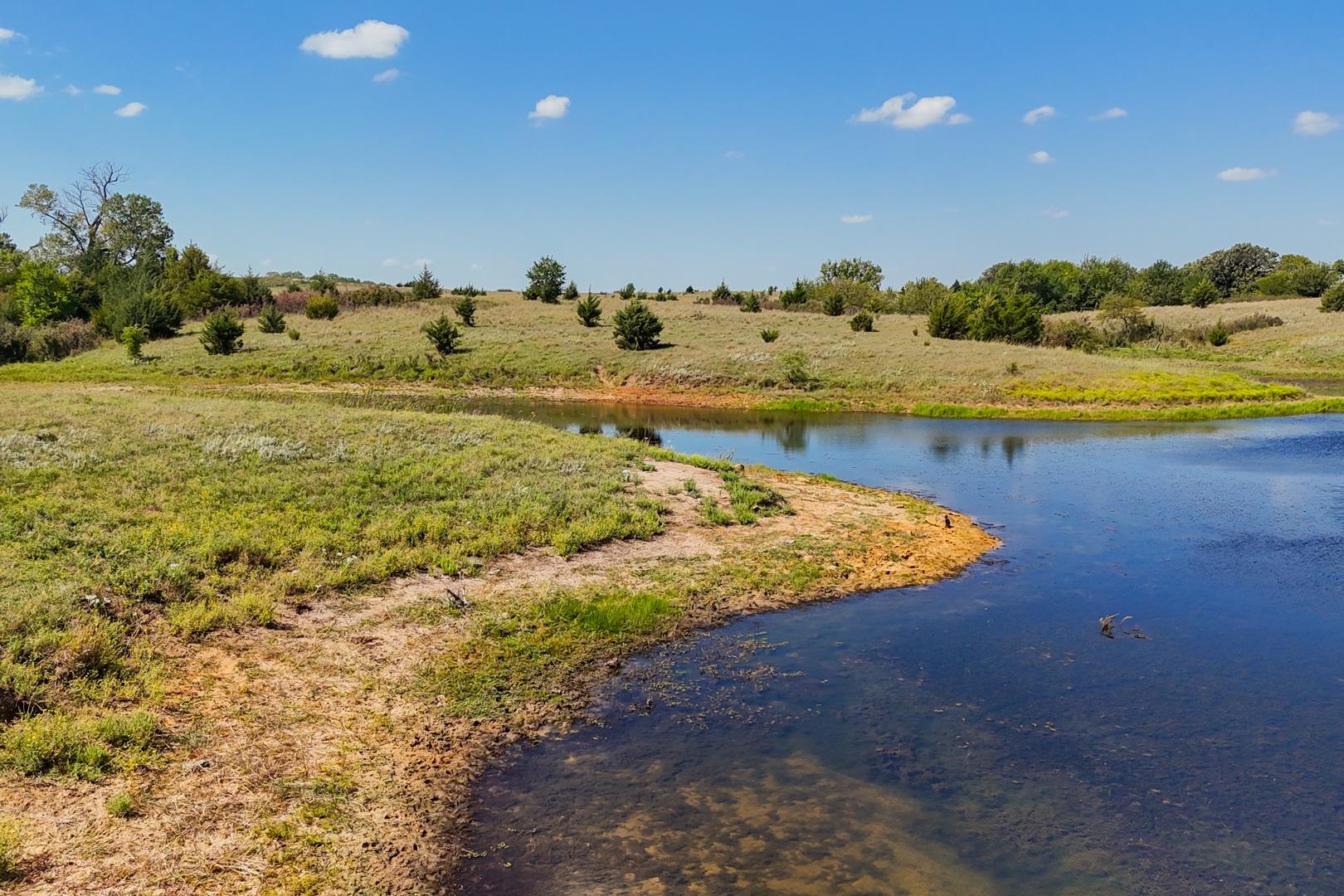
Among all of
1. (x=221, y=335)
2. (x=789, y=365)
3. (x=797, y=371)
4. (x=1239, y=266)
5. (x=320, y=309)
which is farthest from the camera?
(x=1239, y=266)

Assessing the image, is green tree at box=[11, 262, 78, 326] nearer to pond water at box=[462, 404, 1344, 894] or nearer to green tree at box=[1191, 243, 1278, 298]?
pond water at box=[462, 404, 1344, 894]

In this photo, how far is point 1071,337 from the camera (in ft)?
204

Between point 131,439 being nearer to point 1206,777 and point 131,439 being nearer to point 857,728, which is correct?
point 857,728

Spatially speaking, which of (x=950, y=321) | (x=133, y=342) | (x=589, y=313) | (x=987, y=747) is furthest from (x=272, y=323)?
(x=987, y=747)

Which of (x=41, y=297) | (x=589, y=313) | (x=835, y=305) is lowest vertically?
(x=589, y=313)

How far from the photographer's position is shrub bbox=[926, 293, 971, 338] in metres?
59.2

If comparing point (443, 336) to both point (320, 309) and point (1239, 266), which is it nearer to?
point (320, 309)

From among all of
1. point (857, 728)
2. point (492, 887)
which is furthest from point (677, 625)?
point (492, 887)

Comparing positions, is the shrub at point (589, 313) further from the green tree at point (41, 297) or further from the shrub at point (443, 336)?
the green tree at point (41, 297)

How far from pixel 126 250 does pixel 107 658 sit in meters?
107

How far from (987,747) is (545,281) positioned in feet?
260

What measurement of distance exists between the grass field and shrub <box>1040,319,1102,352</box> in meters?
2.23

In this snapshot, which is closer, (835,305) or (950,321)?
(950,321)

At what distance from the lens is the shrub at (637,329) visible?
55312mm
